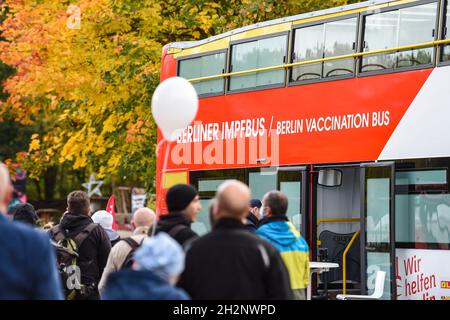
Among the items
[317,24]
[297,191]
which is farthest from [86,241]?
[317,24]

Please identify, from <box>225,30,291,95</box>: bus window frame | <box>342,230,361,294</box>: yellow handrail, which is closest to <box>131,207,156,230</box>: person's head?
<box>342,230,361,294</box>: yellow handrail

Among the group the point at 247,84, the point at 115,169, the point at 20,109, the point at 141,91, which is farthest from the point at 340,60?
the point at 20,109

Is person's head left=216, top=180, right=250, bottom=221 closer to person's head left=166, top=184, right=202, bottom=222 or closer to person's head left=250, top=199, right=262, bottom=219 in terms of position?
person's head left=166, top=184, right=202, bottom=222

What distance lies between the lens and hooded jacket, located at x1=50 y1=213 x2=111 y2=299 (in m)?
11.9

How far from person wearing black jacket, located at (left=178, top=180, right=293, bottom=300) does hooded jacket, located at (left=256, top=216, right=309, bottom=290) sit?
7.99 feet

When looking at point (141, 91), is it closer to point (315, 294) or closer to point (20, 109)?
point (20, 109)

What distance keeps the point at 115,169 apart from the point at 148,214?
15.0 metres

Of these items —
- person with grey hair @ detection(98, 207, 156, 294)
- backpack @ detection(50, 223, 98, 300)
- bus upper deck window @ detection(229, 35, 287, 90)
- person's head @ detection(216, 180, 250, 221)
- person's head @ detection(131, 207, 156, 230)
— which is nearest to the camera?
person's head @ detection(216, 180, 250, 221)

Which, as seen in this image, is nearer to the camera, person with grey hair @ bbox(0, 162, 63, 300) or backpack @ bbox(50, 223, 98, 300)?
person with grey hair @ bbox(0, 162, 63, 300)

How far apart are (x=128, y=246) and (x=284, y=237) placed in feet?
4.54

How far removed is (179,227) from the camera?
8.61 metres

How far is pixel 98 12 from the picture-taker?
23.7 m

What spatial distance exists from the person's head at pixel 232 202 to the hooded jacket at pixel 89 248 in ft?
16.2

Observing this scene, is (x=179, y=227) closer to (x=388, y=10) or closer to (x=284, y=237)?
(x=284, y=237)
